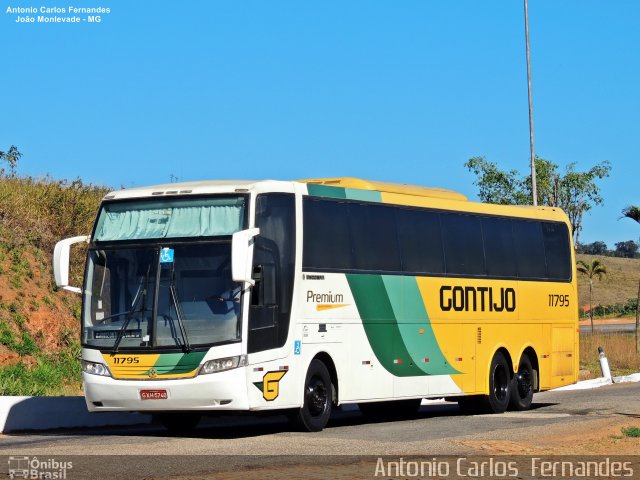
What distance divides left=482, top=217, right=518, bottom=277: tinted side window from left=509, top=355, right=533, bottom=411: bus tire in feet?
5.99

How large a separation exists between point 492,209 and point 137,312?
9073mm

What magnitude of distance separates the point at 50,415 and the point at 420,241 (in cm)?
679

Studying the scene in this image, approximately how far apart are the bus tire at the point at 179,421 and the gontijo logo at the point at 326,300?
2622 mm

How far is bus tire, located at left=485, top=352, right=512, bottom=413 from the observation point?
23438 millimetres

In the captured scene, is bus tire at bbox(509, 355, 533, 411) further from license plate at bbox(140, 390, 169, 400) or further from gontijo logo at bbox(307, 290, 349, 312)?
license plate at bbox(140, 390, 169, 400)

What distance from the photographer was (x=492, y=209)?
24406 millimetres

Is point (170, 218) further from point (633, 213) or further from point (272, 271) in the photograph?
point (633, 213)

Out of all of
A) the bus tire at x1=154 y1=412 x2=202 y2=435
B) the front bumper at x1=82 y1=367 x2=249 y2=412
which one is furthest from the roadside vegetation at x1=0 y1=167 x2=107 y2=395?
the front bumper at x1=82 y1=367 x2=249 y2=412

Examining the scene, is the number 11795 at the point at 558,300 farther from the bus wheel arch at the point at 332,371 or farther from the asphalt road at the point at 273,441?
the bus wheel arch at the point at 332,371

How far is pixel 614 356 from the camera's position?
39.8m

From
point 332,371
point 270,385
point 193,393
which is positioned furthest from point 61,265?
point 332,371

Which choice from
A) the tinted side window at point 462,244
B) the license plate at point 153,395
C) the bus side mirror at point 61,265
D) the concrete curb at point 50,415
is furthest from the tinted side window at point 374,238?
the concrete curb at point 50,415

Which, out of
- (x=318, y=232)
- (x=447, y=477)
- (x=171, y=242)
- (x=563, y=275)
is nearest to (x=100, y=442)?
(x=171, y=242)

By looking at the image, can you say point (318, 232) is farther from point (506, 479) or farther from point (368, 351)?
point (506, 479)
